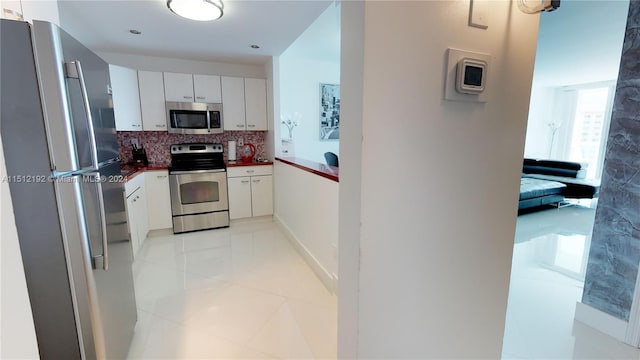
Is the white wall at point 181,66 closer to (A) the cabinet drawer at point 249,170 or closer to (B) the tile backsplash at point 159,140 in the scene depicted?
(B) the tile backsplash at point 159,140

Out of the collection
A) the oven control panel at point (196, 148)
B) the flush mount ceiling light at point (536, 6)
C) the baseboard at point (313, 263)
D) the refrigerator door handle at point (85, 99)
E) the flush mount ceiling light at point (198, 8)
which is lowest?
the baseboard at point (313, 263)

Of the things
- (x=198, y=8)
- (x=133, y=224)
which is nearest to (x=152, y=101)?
(x=133, y=224)

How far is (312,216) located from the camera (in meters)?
2.66

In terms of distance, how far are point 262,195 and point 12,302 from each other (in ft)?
10.7

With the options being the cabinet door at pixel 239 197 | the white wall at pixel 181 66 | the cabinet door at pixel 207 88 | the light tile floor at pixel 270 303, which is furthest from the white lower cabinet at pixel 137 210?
the white wall at pixel 181 66

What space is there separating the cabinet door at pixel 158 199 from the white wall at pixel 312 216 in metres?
1.41

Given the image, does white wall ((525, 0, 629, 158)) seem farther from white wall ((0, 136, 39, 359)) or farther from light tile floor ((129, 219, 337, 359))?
white wall ((0, 136, 39, 359))

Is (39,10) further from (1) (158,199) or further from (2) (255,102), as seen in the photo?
(2) (255,102)

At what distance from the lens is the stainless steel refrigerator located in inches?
39.2

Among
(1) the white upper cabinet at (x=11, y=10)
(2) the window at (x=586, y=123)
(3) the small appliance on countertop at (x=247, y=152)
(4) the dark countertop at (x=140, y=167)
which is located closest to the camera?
(1) the white upper cabinet at (x=11, y=10)

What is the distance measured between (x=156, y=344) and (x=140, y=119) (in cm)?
283

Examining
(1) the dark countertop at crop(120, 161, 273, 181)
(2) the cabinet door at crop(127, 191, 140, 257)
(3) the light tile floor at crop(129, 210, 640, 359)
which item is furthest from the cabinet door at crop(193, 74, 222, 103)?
(3) the light tile floor at crop(129, 210, 640, 359)

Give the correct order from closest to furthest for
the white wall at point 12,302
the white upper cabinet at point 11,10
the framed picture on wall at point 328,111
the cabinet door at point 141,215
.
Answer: the white wall at point 12,302 → the white upper cabinet at point 11,10 → the cabinet door at point 141,215 → the framed picture on wall at point 328,111

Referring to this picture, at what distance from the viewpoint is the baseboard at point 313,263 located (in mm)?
2267
